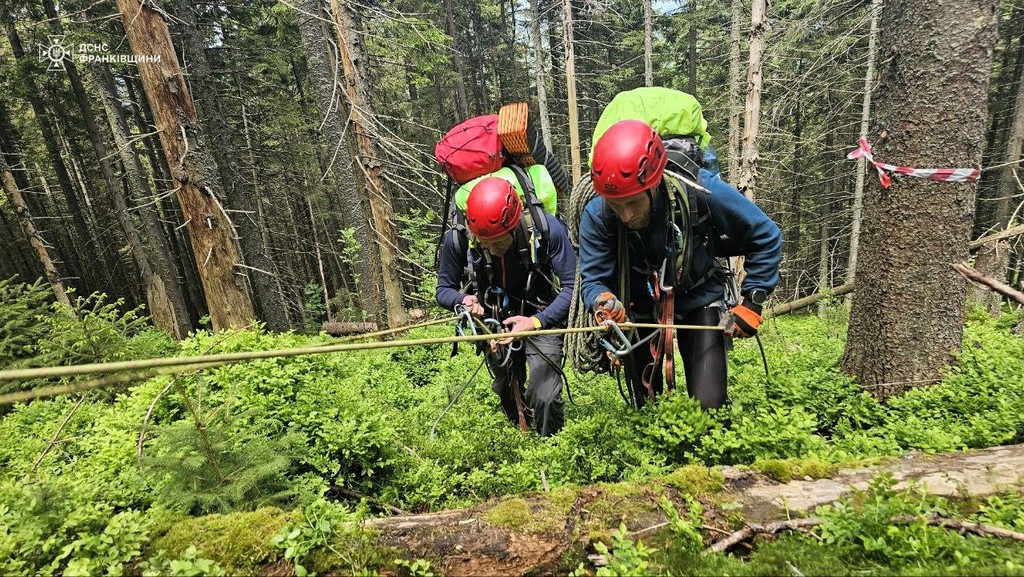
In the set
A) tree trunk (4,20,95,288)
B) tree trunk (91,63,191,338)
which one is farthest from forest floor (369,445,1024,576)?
tree trunk (4,20,95,288)

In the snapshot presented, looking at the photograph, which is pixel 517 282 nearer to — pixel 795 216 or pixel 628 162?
pixel 628 162

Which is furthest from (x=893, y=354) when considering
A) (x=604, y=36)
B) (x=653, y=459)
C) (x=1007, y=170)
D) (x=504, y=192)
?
(x=604, y=36)

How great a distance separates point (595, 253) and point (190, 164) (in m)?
5.08

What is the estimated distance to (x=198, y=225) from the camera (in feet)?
18.0

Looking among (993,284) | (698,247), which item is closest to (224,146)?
(698,247)

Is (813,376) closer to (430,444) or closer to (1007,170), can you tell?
(430,444)

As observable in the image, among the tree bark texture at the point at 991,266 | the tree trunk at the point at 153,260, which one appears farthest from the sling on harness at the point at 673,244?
the tree trunk at the point at 153,260

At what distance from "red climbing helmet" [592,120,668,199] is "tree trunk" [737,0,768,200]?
8.68 metres

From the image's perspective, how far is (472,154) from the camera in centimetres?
462

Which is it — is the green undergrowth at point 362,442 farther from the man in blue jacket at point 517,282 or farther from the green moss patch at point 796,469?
the man in blue jacket at point 517,282

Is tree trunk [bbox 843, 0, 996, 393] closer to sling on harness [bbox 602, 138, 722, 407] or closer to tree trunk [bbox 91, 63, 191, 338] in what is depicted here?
sling on harness [bbox 602, 138, 722, 407]

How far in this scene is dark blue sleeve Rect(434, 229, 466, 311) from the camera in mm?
Result: 4586

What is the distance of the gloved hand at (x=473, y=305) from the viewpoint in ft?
14.0

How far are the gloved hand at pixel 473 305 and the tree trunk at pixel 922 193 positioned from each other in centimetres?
360
